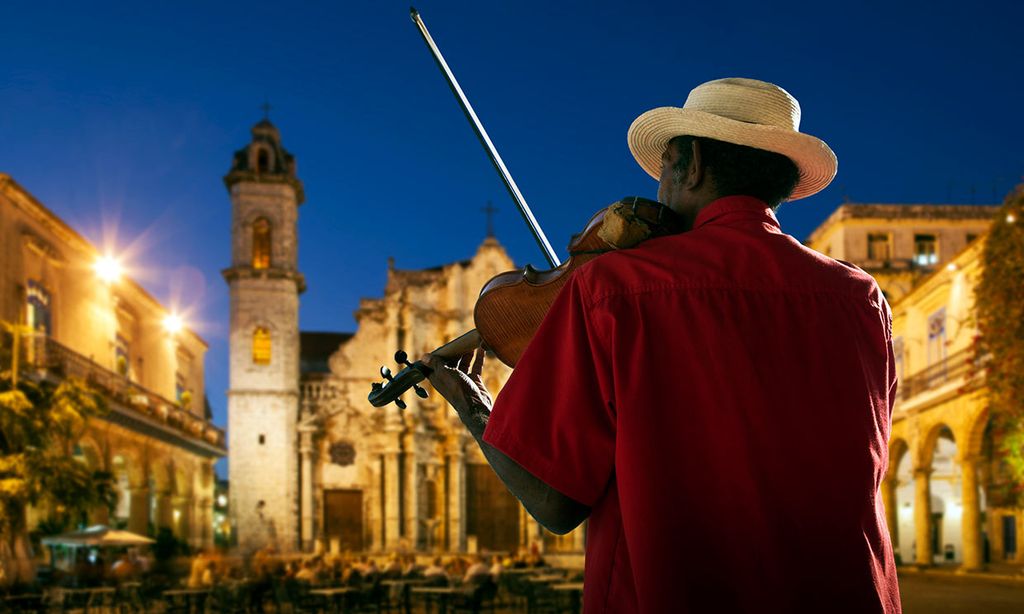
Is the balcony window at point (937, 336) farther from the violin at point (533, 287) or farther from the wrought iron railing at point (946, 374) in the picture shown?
the violin at point (533, 287)

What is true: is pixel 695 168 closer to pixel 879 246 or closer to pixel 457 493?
pixel 457 493

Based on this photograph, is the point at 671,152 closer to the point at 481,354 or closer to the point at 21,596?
the point at 481,354

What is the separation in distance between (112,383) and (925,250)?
2899cm

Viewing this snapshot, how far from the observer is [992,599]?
1728 cm

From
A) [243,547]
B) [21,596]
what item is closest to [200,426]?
[243,547]

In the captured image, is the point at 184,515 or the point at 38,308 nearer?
the point at 38,308

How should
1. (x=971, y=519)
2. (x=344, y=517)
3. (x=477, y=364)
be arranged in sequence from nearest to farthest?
(x=477, y=364)
(x=971, y=519)
(x=344, y=517)

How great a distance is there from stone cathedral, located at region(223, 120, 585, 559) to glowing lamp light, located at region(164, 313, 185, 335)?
11.3 feet

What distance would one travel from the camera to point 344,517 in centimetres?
3594

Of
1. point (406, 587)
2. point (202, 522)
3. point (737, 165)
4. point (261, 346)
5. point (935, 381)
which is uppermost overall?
point (261, 346)

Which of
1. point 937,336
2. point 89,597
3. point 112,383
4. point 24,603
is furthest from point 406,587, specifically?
point 937,336

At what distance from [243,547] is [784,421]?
113 feet

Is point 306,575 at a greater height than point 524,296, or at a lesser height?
lesser

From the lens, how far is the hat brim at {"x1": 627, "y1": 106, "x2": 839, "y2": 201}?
1720mm
